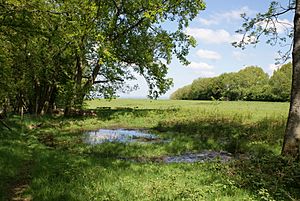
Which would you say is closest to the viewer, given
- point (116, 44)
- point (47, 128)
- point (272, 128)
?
point (272, 128)

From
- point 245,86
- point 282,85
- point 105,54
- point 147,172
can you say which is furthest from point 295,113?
point 282,85

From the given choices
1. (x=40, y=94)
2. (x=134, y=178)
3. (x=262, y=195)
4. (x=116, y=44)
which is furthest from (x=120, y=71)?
(x=262, y=195)

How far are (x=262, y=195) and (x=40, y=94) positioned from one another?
32414 mm

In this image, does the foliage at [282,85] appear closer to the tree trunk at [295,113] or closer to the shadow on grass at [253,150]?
the shadow on grass at [253,150]

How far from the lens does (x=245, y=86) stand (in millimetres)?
83312

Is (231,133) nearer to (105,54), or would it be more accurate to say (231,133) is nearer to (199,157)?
(199,157)

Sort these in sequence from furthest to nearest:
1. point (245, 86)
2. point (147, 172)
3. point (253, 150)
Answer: point (245, 86), point (253, 150), point (147, 172)

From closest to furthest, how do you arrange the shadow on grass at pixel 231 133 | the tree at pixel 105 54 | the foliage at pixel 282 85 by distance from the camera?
the shadow on grass at pixel 231 133 < the tree at pixel 105 54 < the foliage at pixel 282 85

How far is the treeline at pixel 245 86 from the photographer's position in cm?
6512

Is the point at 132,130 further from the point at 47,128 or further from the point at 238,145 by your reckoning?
the point at 238,145

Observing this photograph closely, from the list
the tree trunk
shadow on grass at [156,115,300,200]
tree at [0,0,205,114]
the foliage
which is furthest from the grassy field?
the foliage

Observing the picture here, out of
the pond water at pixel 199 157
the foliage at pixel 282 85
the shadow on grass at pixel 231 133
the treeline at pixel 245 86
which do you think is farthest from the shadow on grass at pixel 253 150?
the foliage at pixel 282 85

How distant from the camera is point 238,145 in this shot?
678 inches

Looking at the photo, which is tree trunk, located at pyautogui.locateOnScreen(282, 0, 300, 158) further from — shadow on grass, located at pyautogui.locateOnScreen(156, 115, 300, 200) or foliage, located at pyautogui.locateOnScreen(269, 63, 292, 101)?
foliage, located at pyautogui.locateOnScreen(269, 63, 292, 101)
